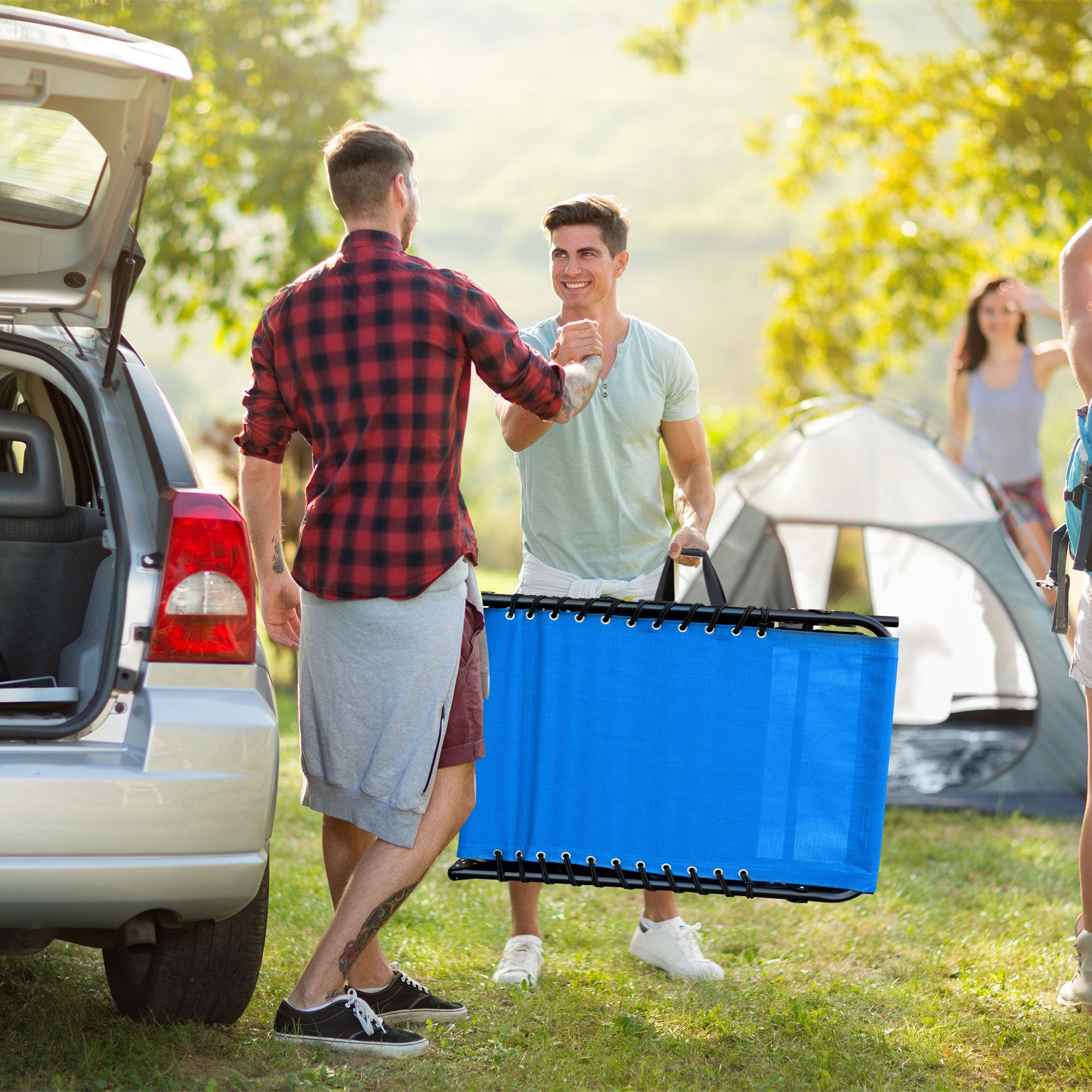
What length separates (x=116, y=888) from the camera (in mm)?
2184

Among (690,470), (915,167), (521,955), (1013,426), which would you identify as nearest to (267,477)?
(690,470)

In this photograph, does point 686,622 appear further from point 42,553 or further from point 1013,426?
point 1013,426

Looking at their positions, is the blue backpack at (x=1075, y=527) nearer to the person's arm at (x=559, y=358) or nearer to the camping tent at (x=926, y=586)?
the person's arm at (x=559, y=358)

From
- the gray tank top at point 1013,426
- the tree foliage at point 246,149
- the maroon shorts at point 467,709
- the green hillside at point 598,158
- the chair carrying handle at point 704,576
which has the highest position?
the green hillside at point 598,158

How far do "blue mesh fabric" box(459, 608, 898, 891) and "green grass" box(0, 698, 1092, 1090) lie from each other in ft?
1.30

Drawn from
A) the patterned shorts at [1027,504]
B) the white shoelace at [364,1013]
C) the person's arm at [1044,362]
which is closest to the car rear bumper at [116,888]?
the white shoelace at [364,1013]

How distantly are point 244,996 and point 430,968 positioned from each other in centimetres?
70

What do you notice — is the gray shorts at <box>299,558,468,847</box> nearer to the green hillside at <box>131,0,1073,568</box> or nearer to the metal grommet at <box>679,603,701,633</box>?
the metal grommet at <box>679,603,701,633</box>

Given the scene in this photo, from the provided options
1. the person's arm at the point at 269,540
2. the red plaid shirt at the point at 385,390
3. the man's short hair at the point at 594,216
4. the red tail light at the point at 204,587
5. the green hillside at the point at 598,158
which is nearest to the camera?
the red tail light at the point at 204,587

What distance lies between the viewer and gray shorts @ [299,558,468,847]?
254 centimetres

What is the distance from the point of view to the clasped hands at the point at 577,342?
276 cm

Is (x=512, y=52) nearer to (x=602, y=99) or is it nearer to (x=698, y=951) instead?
(x=602, y=99)

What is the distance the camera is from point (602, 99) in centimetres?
7681

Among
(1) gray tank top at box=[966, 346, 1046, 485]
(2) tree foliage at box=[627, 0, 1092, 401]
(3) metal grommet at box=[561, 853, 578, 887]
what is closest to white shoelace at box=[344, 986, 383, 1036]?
(3) metal grommet at box=[561, 853, 578, 887]
